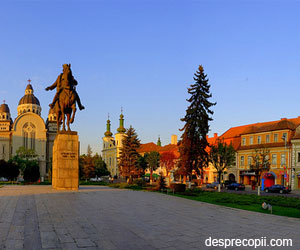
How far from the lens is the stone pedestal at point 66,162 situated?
19.1 m

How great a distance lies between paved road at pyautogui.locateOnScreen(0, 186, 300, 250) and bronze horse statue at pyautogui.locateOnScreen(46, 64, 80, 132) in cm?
890

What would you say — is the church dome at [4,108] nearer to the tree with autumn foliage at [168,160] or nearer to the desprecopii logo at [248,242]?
the tree with autumn foliage at [168,160]

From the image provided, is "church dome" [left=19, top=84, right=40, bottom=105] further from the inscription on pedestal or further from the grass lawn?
the grass lawn

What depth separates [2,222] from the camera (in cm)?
862

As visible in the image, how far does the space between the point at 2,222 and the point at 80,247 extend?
343 cm

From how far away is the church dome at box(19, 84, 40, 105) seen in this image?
106556 mm

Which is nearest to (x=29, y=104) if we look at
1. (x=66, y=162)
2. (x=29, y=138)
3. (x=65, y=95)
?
(x=29, y=138)

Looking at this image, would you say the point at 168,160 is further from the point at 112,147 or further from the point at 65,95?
the point at 65,95

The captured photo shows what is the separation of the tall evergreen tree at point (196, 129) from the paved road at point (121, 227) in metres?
20.9

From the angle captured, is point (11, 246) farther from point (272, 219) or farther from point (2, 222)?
point (272, 219)

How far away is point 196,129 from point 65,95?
59.8 ft

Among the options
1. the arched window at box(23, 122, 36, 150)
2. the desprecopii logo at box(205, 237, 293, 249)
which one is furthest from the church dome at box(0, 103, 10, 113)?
the desprecopii logo at box(205, 237, 293, 249)

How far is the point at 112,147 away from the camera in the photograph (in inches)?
4316

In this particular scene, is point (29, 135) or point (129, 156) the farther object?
point (29, 135)
